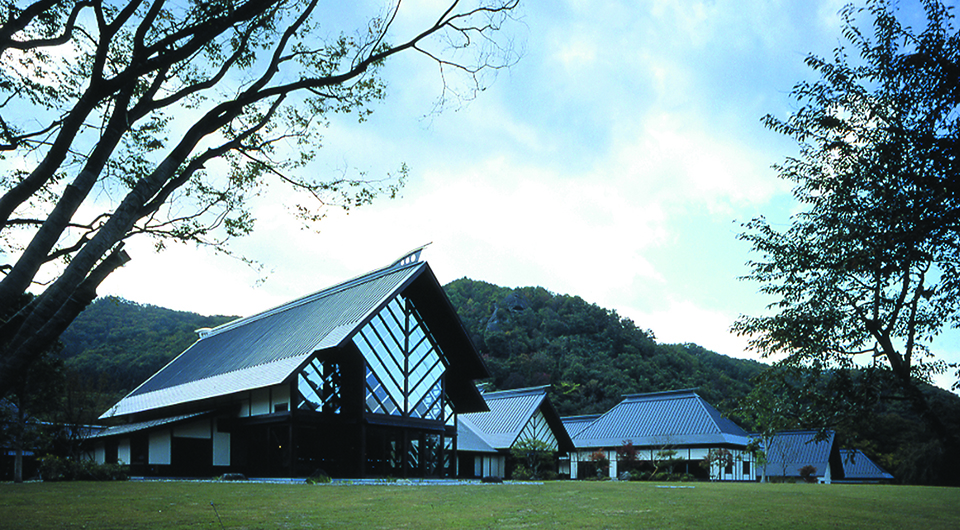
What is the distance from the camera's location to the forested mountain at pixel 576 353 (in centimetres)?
6369

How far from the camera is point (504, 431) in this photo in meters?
37.7

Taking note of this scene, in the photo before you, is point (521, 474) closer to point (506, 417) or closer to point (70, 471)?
point (506, 417)

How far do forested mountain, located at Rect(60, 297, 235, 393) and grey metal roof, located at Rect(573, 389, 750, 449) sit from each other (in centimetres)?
3050

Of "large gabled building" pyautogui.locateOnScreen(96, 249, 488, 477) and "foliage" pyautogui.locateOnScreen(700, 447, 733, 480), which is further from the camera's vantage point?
"foliage" pyautogui.locateOnScreen(700, 447, 733, 480)

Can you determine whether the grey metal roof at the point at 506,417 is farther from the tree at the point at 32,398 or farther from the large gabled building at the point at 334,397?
the tree at the point at 32,398

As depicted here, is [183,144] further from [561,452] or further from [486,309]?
[486,309]

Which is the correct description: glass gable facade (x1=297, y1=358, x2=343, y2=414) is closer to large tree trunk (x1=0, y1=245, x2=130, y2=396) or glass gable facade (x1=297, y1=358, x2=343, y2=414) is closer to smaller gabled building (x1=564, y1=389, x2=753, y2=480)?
large tree trunk (x1=0, y1=245, x2=130, y2=396)

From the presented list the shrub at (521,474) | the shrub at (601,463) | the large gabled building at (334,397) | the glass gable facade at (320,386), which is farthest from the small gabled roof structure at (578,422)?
the glass gable facade at (320,386)

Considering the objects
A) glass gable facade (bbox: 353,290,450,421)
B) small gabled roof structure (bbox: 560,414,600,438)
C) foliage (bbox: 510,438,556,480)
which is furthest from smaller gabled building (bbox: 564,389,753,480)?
glass gable facade (bbox: 353,290,450,421)

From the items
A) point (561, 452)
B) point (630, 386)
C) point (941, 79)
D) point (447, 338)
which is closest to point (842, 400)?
point (941, 79)

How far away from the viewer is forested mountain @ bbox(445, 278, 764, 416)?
63688 mm

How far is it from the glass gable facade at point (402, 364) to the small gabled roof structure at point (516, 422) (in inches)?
331

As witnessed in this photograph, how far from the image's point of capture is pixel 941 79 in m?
6.25

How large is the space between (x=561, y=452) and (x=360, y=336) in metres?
21.3
